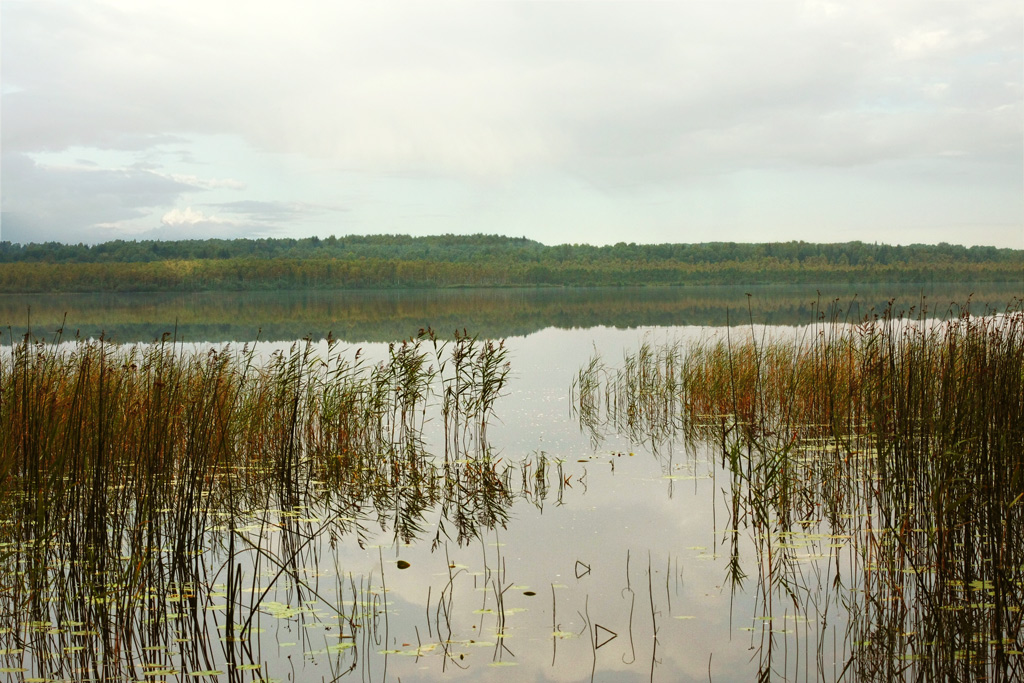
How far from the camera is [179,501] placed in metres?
4.89

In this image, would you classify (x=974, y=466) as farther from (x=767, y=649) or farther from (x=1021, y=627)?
(x=767, y=649)

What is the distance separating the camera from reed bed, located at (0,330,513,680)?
4602mm

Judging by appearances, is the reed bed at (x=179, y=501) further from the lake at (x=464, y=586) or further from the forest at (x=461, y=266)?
the forest at (x=461, y=266)

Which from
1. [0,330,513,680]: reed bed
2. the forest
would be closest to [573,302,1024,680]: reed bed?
[0,330,513,680]: reed bed

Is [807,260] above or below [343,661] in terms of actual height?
above

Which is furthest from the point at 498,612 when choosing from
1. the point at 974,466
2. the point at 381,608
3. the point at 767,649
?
the point at 974,466

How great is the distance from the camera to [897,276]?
102 meters

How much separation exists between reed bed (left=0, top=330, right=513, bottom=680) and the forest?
9108 cm

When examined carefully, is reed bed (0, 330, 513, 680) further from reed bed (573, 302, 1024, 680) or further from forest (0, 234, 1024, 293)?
forest (0, 234, 1024, 293)

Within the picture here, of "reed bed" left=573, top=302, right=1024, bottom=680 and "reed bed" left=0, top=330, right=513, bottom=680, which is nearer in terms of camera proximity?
"reed bed" left=573, top=302, right=1024, bottom=680

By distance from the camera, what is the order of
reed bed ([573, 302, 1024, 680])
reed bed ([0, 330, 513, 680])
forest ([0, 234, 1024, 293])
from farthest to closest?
forest ([0, 234, 1024, 293])
reed bed ([0, 330, 513, 680])
reed bed ([573, 302, 1024, 680])

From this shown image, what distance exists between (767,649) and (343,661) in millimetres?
2509

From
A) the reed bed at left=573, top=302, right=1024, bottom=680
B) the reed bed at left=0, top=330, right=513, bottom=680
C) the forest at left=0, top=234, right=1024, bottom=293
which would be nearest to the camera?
the reed bed at left=573, top=302, right=1024, bottom=680

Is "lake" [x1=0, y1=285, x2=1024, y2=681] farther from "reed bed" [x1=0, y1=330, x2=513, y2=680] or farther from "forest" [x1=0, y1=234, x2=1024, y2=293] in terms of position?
"forest" [x1=0, y1=234, x2=1024, y2=293]
